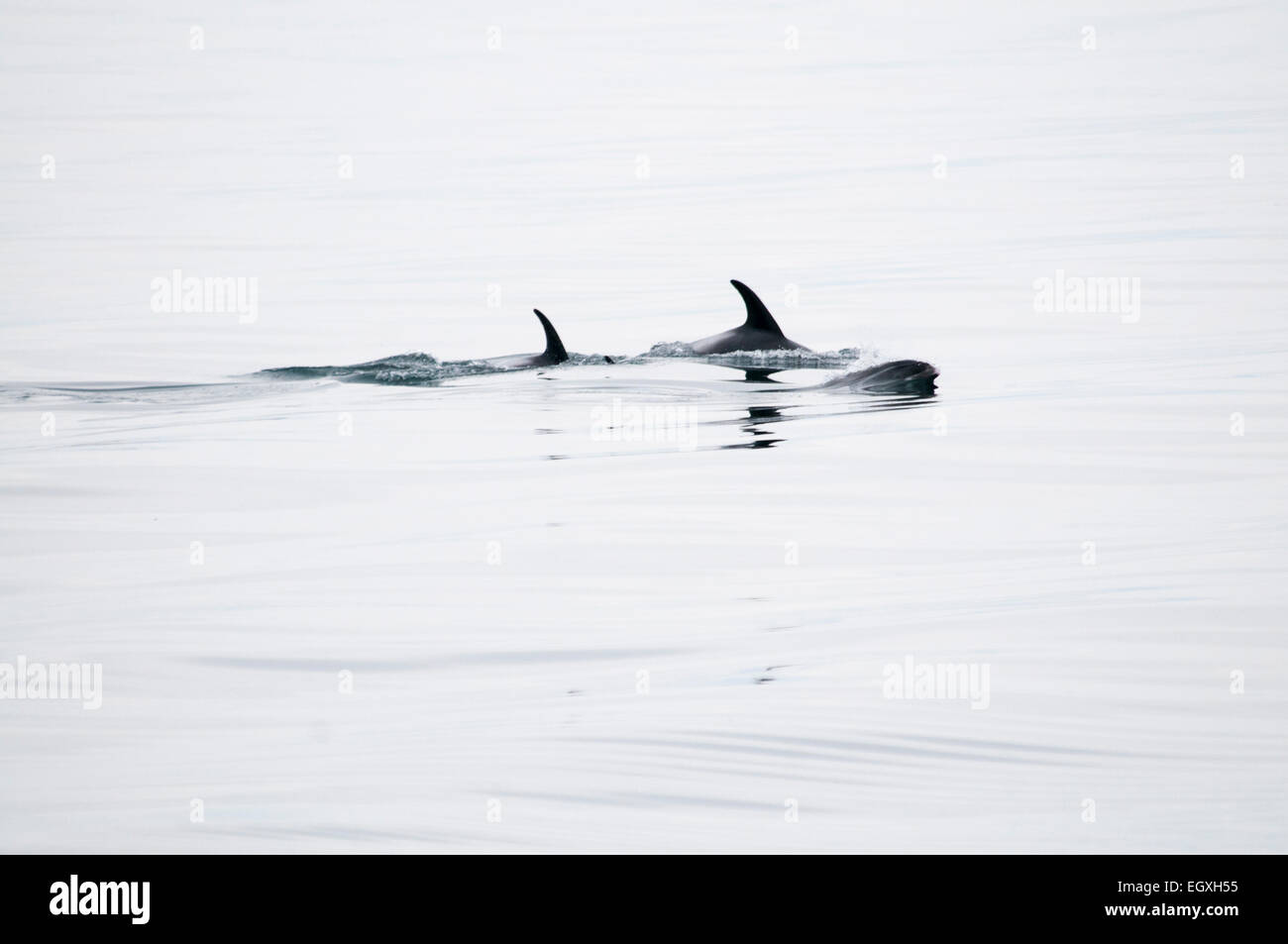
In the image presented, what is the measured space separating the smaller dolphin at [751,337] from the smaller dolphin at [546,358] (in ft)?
7.25

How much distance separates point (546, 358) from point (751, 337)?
125 inches

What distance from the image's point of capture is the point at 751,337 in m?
27.1

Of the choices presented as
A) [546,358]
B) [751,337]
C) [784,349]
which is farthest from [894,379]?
[546,358]

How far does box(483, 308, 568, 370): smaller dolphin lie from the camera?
85.4 feet

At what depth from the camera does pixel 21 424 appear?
21.3 m

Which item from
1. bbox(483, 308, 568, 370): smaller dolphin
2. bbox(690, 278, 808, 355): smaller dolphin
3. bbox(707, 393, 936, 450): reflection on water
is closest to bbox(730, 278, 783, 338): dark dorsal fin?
bbox(690, 278, 808, 355): smaller dolphin

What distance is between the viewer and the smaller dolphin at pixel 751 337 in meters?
26.8

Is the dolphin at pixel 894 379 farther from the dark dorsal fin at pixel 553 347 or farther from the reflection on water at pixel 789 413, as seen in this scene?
the dark dorsal fin at pixel 553 347

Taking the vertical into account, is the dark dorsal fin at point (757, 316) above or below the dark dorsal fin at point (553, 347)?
above

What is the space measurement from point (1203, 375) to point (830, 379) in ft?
15.6

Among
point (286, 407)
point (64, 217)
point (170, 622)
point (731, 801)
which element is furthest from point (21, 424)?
point (64, 217)

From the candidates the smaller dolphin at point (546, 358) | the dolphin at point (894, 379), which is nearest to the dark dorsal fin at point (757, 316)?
the smaller dolphin at point (546, 358)

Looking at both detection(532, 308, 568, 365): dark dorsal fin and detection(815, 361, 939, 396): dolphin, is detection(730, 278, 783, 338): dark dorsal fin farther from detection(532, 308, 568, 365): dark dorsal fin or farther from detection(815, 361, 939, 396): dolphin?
detection(815, 361, 939, 396): dolphin

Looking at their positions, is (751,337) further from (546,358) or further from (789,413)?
(789,413)
